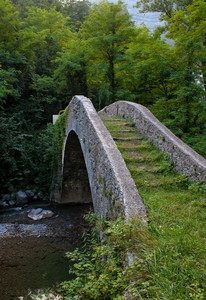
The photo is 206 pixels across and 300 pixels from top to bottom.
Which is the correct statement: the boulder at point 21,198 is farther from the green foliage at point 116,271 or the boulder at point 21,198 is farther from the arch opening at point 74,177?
the green foliage at point 116,271

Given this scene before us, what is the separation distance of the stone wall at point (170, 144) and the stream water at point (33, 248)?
3.61m

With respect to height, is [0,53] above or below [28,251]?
above

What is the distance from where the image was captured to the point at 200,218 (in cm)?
266

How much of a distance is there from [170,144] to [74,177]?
20.6ft

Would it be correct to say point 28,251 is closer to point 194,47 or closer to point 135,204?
point 135,204

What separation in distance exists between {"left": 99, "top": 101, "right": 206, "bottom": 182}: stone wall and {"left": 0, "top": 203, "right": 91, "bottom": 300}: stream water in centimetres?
361

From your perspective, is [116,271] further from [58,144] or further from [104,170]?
[58,144]

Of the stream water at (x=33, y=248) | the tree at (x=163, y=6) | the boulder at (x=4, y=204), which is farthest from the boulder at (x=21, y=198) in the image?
the tree at (x=163, y=6)

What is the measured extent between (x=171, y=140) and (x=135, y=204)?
2135mm

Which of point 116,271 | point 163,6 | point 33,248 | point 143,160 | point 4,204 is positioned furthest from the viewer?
point 163,6

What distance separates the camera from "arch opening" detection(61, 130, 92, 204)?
8789mm

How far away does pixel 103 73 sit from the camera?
13.1 metres

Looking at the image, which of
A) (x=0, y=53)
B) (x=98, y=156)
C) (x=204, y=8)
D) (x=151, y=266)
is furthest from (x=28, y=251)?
(x=0, y=53)

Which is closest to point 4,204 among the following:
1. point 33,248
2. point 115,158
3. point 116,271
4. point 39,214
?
point 39,214
